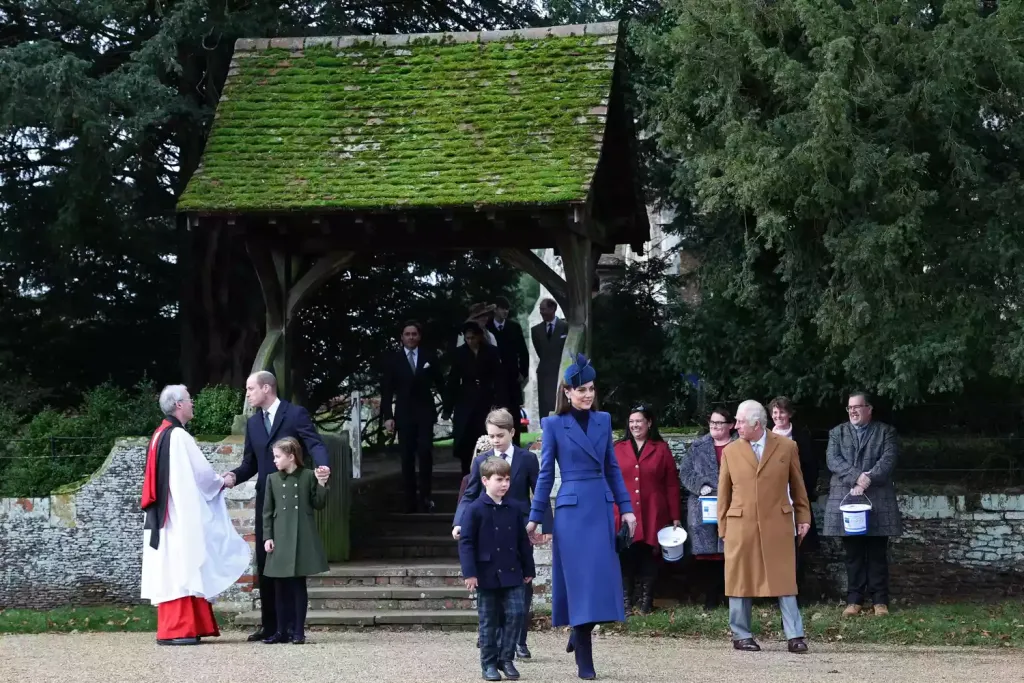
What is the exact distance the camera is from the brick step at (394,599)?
1346 centimetres

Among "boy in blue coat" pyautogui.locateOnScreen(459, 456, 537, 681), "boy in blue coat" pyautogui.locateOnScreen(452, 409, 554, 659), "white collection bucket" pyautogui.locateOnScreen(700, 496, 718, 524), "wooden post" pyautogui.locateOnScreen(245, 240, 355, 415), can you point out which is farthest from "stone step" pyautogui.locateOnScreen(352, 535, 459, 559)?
"boy in blue coat" pyautogui.locateOnScreen(459, 456, 537, 681)

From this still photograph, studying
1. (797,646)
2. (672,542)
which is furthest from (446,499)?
(797,646)

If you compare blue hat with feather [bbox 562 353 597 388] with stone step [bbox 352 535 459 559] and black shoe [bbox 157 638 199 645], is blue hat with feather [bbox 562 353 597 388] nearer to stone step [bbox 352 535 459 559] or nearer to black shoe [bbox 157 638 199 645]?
black shoe [bbox 157 638 199 645]

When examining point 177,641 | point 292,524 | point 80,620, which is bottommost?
point 177,641

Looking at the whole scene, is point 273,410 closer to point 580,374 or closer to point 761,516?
point 580,374

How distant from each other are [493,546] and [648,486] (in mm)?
3987

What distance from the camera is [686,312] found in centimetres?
1484

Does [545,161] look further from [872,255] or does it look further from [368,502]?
[368,502]

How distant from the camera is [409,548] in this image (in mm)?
14898

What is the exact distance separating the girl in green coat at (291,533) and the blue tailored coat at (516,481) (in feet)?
4.60

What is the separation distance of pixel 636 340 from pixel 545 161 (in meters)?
2.90

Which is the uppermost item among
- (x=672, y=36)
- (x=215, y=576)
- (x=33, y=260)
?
(x=672, y=36)

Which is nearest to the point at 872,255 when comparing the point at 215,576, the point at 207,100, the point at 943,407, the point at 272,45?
the point at 943,407

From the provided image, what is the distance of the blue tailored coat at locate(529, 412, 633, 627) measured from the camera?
9.57 metres
